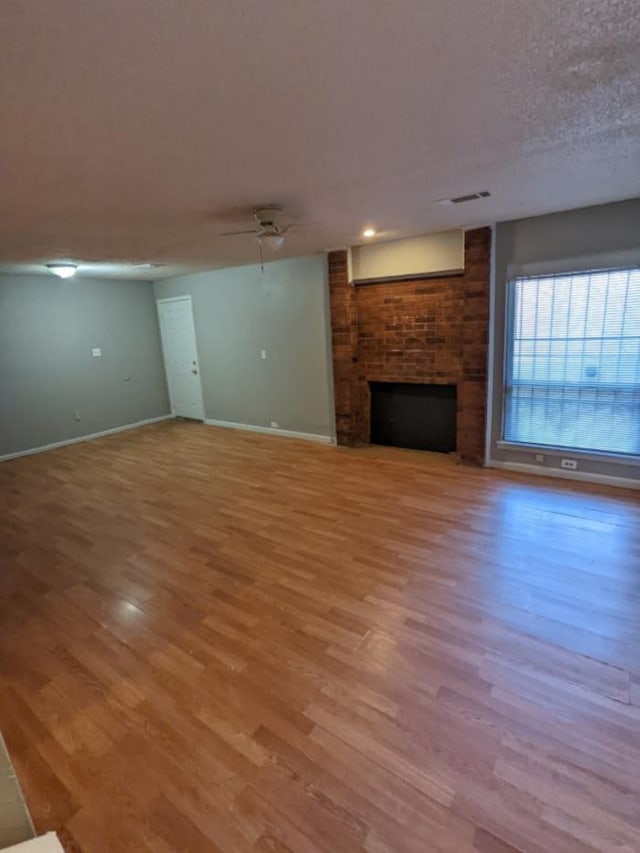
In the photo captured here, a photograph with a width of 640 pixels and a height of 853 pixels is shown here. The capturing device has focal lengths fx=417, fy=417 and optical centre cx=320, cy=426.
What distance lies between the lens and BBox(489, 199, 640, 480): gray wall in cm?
334

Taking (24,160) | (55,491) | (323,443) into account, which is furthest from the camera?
(323,443)

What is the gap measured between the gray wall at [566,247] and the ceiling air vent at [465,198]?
1.06 m

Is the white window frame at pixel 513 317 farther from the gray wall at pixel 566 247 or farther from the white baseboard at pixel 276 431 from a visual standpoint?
the white baseboard at pixel 276 431

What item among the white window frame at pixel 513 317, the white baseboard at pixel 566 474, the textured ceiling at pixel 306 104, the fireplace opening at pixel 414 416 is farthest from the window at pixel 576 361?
the textured ceiling at pixel 306 104

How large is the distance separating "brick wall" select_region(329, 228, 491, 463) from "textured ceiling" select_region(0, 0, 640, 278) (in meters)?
1.39

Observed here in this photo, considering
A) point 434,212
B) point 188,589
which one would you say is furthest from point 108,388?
point 434,212

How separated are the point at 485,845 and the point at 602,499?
9.67ft

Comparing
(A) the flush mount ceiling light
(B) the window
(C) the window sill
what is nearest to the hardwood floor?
(C) the window sill

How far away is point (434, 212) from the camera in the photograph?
3.32 m

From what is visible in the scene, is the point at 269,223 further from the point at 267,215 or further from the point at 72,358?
the point at 72,358

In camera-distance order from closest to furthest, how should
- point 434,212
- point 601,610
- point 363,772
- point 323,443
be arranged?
1. point 363,772
2. point 601,610
3. point 434,212
4. point 323,443

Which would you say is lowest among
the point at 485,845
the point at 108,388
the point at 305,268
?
the point at 485,845

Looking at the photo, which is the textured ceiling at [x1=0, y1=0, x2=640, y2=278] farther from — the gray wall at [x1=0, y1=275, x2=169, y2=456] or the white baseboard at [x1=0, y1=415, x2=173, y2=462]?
the white baseboard at [x1=0, y1=415, x2=173, y2=462]

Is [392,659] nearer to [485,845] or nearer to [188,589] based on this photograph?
[485,845]
